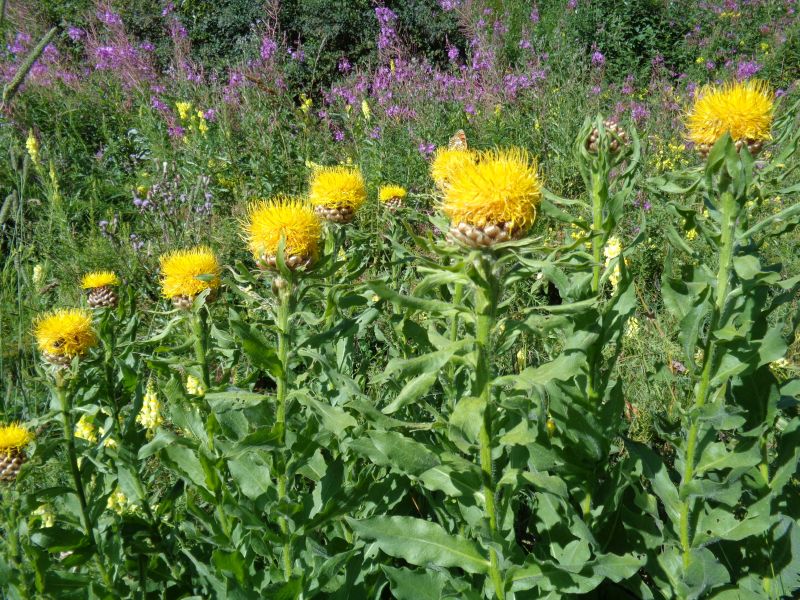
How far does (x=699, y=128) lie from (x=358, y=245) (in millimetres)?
1476

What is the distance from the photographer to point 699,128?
6.75 ft

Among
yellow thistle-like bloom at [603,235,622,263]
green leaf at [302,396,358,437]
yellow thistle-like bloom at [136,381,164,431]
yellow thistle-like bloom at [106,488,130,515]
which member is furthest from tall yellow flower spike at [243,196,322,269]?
yellow thistle-like bloom at [603,235,622,263]

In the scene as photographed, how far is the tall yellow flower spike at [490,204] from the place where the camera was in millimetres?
1688

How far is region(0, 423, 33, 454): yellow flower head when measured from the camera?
7.05 ft

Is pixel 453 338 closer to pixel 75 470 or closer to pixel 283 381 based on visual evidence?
pixel 283 381

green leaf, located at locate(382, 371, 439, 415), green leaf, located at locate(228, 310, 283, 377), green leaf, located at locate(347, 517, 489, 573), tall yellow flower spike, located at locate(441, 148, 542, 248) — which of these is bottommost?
green leaf, located at locate(347, 517, 489, 573)

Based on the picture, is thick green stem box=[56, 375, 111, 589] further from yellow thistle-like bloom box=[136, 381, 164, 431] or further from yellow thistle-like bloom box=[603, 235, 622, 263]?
yellow thistle-like bloom box=[603, 235, 622, 263]

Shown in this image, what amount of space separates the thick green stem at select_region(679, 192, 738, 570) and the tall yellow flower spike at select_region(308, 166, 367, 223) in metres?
1.45

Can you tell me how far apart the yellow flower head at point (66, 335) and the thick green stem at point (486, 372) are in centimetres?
151

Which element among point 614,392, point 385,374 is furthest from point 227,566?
point 614,392

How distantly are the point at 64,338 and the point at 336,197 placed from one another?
1.15 meters

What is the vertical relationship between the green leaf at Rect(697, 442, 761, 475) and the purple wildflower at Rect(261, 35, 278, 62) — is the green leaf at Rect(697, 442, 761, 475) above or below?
below

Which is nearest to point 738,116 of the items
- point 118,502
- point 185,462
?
point 185,462

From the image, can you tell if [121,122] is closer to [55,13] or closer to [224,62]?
[224,62]
